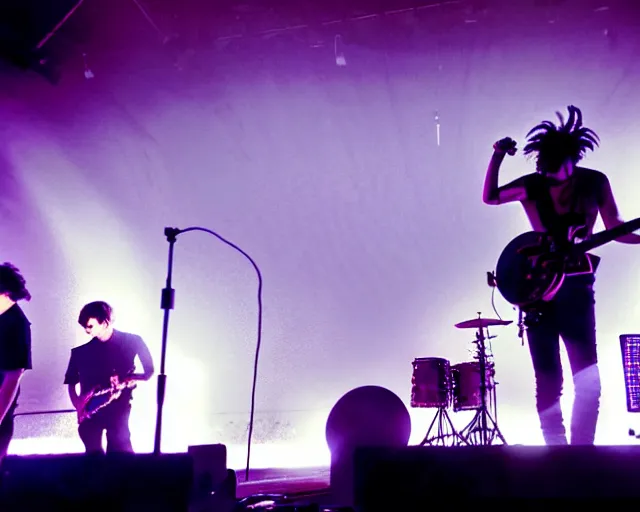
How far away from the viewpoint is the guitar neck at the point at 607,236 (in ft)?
8.32

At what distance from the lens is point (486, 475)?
1441 mm

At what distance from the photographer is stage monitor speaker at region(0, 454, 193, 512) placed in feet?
4.98

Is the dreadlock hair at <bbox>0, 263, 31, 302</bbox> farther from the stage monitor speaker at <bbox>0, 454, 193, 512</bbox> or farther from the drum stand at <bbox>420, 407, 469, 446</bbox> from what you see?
the drum stand at <bbox>420, 407, 469, 446</bbox>

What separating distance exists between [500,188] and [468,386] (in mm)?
2789

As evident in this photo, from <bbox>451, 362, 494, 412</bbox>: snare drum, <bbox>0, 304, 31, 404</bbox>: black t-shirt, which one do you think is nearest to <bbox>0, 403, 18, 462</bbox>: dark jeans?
<bbox>0, 304, 31, 404</bbox>: black t-shirt

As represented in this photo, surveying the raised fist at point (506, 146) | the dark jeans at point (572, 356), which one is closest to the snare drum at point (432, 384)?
the dark jeans at point (572, 356)

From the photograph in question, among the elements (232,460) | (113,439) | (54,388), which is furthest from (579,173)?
(54,388)

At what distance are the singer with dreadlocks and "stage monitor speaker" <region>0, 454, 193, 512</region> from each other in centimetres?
184

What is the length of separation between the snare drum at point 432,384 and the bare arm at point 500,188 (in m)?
2.59

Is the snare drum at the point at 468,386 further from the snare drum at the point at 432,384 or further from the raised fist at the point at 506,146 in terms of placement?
the raised fist at the point at 506,146

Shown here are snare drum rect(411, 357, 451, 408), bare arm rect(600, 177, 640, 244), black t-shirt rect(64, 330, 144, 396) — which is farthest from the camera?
snare drum rect(411, 357, 451, 408)

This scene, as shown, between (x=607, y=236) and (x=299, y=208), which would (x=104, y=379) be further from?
(x=607, y=236)

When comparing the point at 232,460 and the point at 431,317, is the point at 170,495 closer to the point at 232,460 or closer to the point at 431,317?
the point at 232,460

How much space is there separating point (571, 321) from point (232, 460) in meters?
3.76
